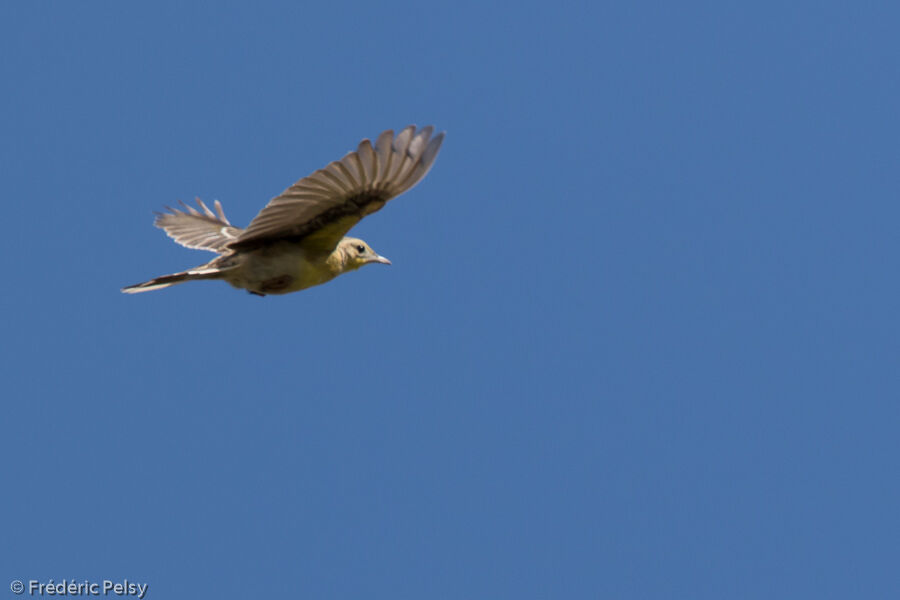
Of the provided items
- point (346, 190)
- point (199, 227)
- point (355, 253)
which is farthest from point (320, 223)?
point (199, 227)

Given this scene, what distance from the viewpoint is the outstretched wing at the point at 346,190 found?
307 inches

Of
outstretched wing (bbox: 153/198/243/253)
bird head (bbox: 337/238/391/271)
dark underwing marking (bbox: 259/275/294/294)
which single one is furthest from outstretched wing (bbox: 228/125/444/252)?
outstretched wing (bbox: 153/198/243/253)

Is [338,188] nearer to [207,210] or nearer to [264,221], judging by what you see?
[264,221]

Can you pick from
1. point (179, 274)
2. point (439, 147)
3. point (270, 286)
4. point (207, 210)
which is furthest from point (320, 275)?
point (207, 210)

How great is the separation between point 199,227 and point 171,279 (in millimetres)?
2548

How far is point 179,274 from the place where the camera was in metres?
8.61

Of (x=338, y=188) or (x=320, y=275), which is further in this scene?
(x=320, y=275)

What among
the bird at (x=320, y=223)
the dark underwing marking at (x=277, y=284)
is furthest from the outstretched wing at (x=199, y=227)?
the dark underwing marking at (x=277, y=284)

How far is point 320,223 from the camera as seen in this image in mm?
8586

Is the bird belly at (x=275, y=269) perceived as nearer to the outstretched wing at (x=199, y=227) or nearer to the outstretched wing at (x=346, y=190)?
the outstretched wing at (x=346, y=190)

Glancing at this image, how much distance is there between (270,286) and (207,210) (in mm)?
2934

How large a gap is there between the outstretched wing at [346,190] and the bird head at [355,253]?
1.98ft

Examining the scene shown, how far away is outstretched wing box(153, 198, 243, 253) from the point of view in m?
10.5

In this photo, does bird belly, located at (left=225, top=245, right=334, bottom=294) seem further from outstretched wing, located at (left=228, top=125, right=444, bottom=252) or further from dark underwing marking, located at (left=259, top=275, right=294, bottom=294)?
outstretched wing, located at (left=228, top=125, right=444, bottom=252)
